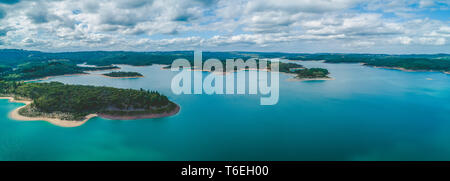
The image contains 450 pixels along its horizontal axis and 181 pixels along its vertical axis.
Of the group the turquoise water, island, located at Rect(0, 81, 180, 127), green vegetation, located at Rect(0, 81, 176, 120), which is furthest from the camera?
green vegetation, located at Rect(0, 81, 176, 120)

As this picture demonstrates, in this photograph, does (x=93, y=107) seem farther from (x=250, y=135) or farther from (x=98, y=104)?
(x=250, y=135)

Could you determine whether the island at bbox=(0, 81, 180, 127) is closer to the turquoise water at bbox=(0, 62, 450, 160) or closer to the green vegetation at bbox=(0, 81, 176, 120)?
the green vegetation at bbox=(0, 81, 176, 120)

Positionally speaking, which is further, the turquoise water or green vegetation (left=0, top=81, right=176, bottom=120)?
green vegetation (left=0, top=81, right=176, bottom=120)

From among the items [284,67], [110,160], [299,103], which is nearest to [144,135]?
[110,160]

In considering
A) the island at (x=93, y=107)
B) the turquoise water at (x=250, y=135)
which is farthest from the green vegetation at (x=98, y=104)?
the turquoise water at (x=250, y=135)

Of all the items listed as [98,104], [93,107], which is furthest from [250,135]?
[93,107]

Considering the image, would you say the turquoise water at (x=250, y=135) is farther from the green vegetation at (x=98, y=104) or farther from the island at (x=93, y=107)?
the green vegetation at (x=98, y=104)

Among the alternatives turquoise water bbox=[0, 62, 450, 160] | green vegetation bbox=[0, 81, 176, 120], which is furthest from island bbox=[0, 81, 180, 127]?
turquoise water bbox=[0, 62, 450, 160]

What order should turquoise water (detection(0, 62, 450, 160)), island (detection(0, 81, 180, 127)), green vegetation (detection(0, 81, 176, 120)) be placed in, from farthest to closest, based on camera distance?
1. green vegetation (detection(0, 81, 176, 120))
2. island (detection(0, 81, 180, 127))
3. turquoise water (detection(0, 62, 450, 160))

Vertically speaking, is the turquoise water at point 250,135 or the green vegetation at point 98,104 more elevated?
the green vegetation at point 98,104

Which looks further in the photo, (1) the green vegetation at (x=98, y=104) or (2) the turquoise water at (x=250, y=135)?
(1) the green vegetation at (x=98, y=104)

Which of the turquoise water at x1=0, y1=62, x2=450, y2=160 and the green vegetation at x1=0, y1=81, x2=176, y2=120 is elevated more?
the green vegetation at x1=0, y1=81, x2=176, y2=120
